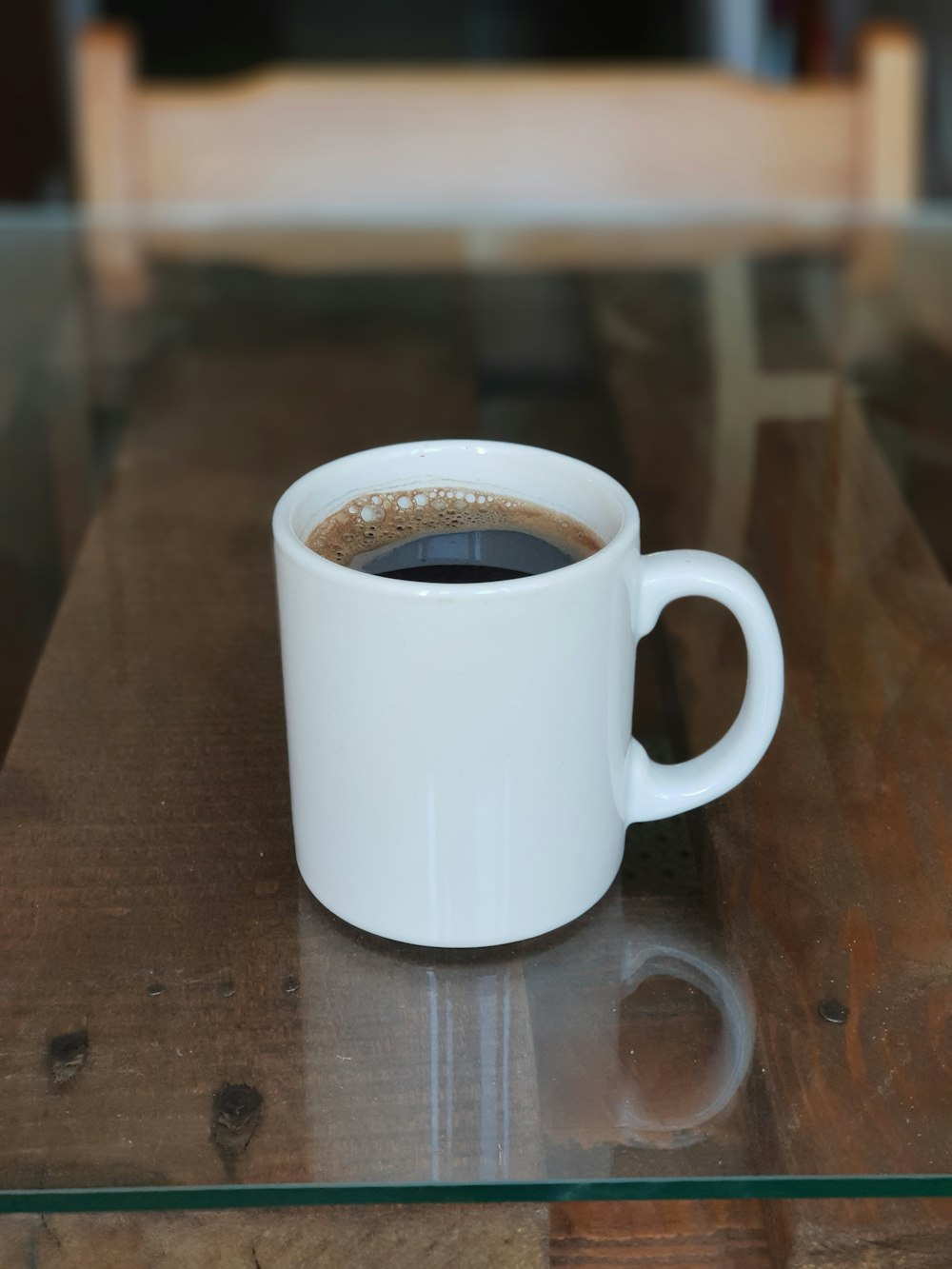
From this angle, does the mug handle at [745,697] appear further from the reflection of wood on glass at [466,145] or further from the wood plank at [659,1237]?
the reflection of wood on glass at [466,145]

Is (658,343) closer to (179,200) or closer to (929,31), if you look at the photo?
(179,200)

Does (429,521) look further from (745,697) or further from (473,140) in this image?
(473,140)

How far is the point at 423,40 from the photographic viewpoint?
4242 mm

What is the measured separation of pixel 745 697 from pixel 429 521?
12 cm

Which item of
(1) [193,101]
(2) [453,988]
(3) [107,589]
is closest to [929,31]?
(1) [193,101]

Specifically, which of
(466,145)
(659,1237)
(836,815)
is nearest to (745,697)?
(836,815)

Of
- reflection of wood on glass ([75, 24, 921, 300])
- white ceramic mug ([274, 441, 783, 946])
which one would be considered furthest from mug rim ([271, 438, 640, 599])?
reflection of wood on glass ([75, 24, 921, 300])

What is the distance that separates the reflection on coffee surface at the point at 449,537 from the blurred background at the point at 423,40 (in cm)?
250

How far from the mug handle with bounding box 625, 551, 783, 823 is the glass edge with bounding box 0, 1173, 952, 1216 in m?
0.13

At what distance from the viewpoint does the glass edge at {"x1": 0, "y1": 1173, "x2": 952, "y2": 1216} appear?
378mm

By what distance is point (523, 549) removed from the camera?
0.48 m

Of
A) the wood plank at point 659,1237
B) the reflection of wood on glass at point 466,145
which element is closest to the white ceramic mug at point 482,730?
the wood plank at point 659,1237

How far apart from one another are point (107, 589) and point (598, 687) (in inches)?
12.6

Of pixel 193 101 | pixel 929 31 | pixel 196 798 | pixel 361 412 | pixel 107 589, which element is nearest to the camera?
pixel 196 798
